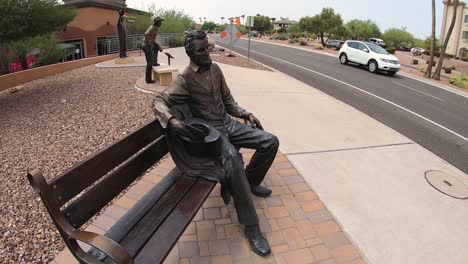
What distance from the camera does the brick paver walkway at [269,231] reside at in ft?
9.18

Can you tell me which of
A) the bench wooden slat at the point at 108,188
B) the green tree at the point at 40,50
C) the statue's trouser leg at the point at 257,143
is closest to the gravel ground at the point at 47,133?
the bench wooden slat at the point at 108,188

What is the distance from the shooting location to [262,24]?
291 feet

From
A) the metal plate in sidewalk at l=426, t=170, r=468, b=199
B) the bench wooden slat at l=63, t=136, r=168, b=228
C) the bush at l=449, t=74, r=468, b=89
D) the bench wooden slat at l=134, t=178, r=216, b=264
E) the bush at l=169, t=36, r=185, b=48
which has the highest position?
the bush at l=169, t=36, r=185, b=48

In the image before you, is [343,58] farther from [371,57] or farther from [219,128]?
[219,128]

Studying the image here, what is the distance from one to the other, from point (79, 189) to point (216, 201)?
5.70 ft

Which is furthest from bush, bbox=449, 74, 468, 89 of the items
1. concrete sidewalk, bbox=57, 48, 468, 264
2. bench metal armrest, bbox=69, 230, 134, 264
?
bench metal armrest, bbox=69, 230, 134, 264

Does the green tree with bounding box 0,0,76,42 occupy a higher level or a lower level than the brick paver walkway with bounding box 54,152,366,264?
higher

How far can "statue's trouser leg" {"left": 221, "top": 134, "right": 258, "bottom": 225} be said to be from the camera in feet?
9.28

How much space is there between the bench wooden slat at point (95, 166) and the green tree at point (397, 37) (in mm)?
82043

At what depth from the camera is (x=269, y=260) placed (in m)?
2.78

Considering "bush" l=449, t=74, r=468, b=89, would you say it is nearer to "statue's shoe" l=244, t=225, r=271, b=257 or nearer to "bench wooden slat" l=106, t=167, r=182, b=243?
"statue's shoe" l=244, t=225, r=271, b=257

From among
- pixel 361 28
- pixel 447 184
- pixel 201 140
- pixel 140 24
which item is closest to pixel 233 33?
pixel 140 24

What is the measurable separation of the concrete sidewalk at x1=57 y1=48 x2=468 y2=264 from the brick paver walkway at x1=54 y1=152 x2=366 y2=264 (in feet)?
0.07

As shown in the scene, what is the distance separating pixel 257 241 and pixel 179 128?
1.24 metres
